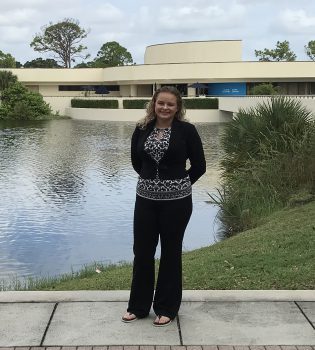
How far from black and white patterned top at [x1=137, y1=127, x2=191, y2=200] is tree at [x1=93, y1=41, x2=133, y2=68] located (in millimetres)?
95846

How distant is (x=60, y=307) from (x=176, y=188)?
4.53 ft

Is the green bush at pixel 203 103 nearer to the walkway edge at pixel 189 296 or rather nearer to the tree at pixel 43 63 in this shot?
the walkway edge at pixel 189 296

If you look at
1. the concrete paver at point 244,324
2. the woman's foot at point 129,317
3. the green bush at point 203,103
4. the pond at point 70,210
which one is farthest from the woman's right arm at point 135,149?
the green bush at point 203,103

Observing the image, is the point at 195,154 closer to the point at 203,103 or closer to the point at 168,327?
the point at 168,327

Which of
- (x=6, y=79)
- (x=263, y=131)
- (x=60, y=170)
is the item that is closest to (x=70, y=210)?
(x=263, y=131)

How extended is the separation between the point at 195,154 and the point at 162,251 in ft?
2.62

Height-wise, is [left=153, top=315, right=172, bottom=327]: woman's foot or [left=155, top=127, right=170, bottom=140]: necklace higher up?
[left=155, top=127, right=170, bottom=140]: necklace

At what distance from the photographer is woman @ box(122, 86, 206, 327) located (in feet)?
13.6

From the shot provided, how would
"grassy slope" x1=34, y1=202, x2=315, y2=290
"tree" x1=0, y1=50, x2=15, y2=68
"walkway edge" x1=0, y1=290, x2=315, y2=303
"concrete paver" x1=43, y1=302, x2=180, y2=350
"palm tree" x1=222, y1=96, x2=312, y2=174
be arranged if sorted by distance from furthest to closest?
"tree" x1=0, y1=50, x2=15, y2=68
"palm tree" x1=222, y1=96, x2=312, y2=174
"grassy slope" x1=34, y1=202, x2=315, y2=290
"walkway edge" x1=0, y1=290, x2=315, y2=303
"concrete paver" x1=43, y1=302, x2=180, y2=350

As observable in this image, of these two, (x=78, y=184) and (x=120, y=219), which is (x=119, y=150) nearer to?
(x=78, y=184)

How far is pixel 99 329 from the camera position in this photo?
408 centimetres

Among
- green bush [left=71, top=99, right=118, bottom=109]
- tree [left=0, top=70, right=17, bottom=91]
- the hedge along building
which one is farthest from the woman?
tree [left=0, top=70, right=17, bottom=91]

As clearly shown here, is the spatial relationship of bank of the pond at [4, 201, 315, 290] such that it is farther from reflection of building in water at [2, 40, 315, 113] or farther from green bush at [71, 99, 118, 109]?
reflection of building in water at [2, 40, 315, 113]

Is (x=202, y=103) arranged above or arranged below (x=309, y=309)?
above
